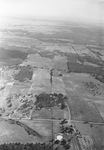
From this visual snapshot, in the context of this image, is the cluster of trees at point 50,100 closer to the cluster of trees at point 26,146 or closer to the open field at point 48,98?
the open field at point 48,98

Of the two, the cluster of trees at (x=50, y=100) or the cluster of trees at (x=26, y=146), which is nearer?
the cluster of trees at (x=26, y=146)

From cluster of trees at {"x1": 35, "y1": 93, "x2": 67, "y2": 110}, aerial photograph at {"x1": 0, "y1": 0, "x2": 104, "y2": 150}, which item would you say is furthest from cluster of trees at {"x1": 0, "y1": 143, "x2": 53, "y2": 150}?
cluster of trees at {"x1": 35, "y1": 93, "x2": 67, "y2": 110}

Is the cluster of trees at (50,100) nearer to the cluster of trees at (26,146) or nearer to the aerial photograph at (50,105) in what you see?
the aerial photograph at (50,105)

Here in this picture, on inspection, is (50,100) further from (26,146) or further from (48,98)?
(26,146)

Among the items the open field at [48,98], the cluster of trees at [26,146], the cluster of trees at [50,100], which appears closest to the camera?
the cluster of trees at [26,146]

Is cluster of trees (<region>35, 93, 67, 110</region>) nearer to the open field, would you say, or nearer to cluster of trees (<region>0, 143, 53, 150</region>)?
the open field

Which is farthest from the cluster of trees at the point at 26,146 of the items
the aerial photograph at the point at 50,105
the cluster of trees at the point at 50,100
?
the cluster of trees at the point at 50,100

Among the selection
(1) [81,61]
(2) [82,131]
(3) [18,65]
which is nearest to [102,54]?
(1) [81,61]

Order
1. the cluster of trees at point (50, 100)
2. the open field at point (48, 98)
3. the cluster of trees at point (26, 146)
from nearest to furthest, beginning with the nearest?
the cluster of trees at point (26, 146) < the open field at point (48, 98) < the cluster of trees at point (50, 100)
